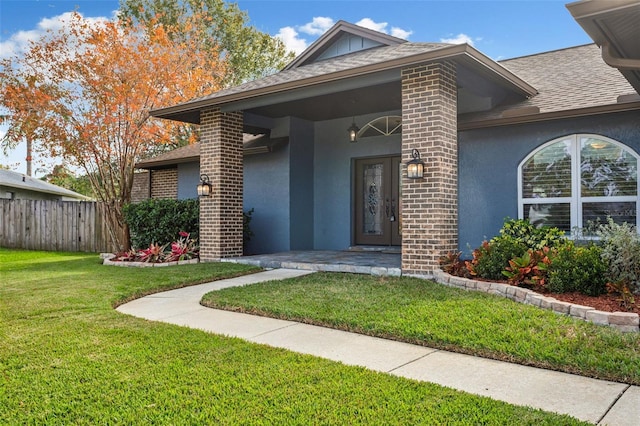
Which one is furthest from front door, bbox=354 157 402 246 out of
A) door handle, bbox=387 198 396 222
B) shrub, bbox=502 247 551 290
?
shrub, bbox=502 247 551 290

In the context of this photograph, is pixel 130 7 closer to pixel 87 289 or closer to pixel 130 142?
pixel 130 142

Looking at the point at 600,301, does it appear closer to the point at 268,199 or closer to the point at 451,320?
the point at 451,320

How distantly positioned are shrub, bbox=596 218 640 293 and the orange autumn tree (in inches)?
→ 390

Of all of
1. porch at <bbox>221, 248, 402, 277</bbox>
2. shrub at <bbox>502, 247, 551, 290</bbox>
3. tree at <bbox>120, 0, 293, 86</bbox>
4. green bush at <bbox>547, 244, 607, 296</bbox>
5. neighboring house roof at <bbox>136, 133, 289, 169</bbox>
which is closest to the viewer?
green bush at <bbox>547, 244, 607, 296</bbox>

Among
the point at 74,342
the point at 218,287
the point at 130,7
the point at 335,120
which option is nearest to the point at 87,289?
the point at 218,287

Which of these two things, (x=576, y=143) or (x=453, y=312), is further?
(x=576, y=143)

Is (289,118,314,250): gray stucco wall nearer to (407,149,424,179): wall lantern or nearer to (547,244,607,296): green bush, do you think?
(407,149,424,179): wall lantern

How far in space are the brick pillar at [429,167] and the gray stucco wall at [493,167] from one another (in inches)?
67.3

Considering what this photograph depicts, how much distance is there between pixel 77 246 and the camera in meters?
14.4

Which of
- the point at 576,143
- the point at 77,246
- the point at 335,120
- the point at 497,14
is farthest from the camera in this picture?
the point at 77,246

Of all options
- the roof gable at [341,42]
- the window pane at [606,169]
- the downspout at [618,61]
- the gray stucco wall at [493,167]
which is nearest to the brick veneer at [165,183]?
the roof gable at [341,42]

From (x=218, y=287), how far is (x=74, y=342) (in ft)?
9.91

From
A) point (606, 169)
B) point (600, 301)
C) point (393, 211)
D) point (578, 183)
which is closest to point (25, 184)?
point (393, 211)

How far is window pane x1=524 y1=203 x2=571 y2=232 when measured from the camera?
790 cm
